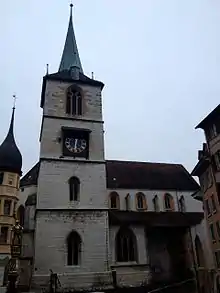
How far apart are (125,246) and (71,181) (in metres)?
7.57

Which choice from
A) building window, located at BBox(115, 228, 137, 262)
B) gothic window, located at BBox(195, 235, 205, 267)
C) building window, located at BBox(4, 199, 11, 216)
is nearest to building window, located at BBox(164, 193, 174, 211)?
gothic window, located at BBox(195, 235, 205, 267)

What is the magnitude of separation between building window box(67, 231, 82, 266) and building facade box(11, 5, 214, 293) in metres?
0.08

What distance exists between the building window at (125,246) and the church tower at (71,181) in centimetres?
246

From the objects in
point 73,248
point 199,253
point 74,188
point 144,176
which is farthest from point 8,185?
point 199,253

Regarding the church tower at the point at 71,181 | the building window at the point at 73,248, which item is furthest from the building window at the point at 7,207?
the building window at the point at 73,248

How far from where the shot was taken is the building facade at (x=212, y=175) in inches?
1008

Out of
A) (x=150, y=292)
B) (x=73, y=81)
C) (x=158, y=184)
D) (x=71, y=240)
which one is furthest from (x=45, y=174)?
(x=158, y=184)

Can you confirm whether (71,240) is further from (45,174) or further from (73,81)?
(73,81)

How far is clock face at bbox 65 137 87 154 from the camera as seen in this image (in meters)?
28.4

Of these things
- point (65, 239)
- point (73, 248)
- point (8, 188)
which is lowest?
point (73, 248)

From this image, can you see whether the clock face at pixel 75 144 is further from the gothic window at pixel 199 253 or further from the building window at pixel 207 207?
the gothic window at pixel 199 253

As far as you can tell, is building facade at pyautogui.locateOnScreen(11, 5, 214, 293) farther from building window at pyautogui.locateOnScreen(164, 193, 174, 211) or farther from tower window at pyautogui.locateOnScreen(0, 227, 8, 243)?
tower window at pyautogui.locateOnScreen(0, 227, 8, 243)

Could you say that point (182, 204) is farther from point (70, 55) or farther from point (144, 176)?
point (70, 55)

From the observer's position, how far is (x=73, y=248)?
2522 centimetres
